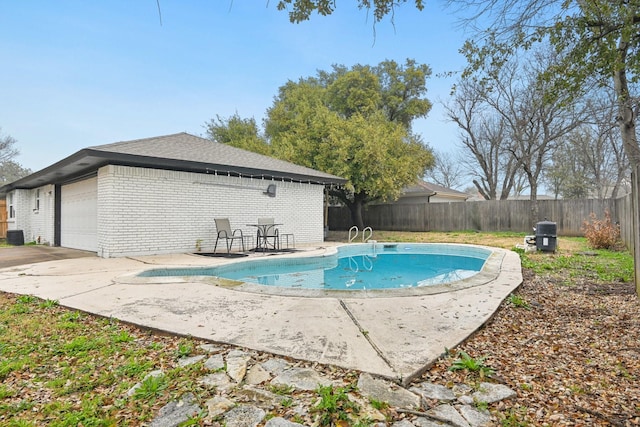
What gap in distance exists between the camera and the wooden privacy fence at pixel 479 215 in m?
13.5

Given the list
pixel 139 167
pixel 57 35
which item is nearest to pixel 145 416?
pixel 139 167

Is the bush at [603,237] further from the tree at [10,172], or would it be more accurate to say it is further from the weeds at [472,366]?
the tree at [10,172]

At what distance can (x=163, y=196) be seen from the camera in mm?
8430

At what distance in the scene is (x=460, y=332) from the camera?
2.93 metres

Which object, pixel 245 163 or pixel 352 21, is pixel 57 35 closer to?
pixel 245 163

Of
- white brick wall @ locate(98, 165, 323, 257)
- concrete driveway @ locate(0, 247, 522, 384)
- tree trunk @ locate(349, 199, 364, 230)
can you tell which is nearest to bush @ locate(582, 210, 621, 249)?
concrete driveway @ locate(0, 247, 522, 384)

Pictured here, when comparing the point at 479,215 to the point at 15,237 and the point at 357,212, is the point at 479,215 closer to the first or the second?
the point at 357,212

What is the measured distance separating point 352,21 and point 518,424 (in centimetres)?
360

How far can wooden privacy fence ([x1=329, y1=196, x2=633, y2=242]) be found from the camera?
13.5 m

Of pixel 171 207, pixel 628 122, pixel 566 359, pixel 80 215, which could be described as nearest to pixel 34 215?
pixel 80 215

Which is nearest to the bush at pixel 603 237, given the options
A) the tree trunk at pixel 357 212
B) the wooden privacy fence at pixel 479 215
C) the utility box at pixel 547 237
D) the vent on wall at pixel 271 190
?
the utility box at pixel 547 237

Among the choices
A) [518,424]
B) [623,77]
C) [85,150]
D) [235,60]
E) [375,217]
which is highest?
[235,60]

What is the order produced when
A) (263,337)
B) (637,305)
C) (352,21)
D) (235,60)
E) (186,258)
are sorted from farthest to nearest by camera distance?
1. (235,60)
2. (186,258)
3. (637,305)
4. (352,21)
5. (263,337)

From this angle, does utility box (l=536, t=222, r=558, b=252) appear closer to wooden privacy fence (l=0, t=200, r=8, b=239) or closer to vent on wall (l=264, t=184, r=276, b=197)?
vent on wall (l=264, t=184, r=276, b=197)
